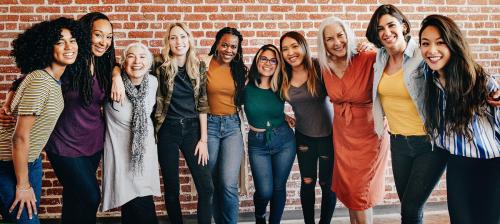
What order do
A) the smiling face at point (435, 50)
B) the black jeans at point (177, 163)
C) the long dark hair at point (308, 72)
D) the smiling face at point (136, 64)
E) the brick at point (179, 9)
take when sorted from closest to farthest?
the smiling face at point (435, 50) → the smiling face at point (136, 64) → the black jeans at point (177, 163) → the long dark hair at point (308, 72) → the brick at point (179, 9)

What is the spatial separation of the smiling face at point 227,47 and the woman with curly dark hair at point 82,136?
0.74m

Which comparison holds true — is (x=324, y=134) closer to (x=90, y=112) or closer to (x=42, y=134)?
(x=90, y=112)

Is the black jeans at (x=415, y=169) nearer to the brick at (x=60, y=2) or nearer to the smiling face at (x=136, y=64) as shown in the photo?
the smiling face at (x=136, y=64)

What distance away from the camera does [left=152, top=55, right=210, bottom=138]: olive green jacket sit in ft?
8.68

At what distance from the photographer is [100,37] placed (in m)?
2.46

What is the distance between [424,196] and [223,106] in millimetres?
1383

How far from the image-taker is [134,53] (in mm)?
2547

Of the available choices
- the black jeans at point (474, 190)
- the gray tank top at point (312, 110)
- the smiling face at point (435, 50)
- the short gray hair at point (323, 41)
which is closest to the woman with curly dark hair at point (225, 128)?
the gray tank top at point (312, 110)

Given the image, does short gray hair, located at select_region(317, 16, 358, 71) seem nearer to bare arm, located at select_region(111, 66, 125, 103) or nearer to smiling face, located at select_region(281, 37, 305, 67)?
smiling face, located at select_region(281, 37, 305, 67)

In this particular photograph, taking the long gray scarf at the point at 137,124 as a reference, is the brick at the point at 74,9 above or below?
above

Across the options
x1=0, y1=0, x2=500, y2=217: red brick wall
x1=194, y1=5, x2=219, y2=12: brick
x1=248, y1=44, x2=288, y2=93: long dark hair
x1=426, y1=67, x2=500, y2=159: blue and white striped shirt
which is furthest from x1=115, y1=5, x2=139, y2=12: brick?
x1=426, y1=67, x2=500, y2=159: blue and white striped shirt

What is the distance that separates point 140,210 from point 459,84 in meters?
1.96

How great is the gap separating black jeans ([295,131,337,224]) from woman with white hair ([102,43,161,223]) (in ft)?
3.29

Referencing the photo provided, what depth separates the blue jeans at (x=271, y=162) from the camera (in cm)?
282
